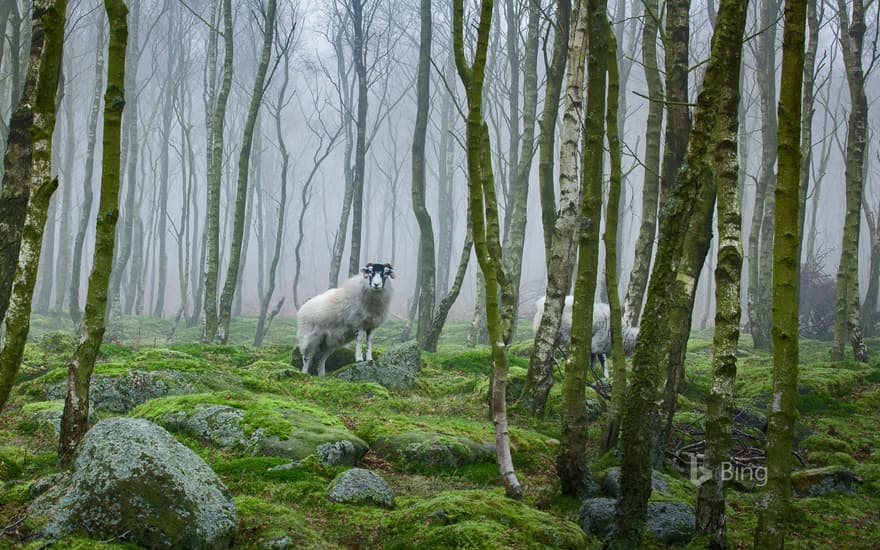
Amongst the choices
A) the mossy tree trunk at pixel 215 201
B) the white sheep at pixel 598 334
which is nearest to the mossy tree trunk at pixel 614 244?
the white sheep at pixel 598 334

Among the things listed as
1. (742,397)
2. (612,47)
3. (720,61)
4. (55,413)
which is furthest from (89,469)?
(742,397)

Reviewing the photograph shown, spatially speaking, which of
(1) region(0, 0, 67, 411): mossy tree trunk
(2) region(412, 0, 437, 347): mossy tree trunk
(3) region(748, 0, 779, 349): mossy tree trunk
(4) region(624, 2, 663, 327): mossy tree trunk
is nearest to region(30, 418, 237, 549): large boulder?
(1) region(0, 0, 67, 411): mossy tree trunk

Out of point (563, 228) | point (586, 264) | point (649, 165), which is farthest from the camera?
point (649, 165)

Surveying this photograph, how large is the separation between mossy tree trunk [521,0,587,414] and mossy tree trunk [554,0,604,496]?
2008 millimetres

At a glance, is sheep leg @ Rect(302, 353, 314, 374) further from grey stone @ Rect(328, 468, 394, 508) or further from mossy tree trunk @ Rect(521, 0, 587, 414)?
grey stone @ Rect(328, 468, 394, 508)

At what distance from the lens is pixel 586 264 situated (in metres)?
6.76

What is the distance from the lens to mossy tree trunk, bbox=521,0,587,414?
30.7 feet

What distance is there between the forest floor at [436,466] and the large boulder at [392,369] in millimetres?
266

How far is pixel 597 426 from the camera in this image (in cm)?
1030

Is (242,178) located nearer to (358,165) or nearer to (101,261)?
(358,165)

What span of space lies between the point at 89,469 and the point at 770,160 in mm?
20471

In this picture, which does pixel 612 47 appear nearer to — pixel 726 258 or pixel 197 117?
pixel 726 258

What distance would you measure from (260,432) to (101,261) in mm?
2627

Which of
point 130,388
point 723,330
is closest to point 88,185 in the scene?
point 130,388
